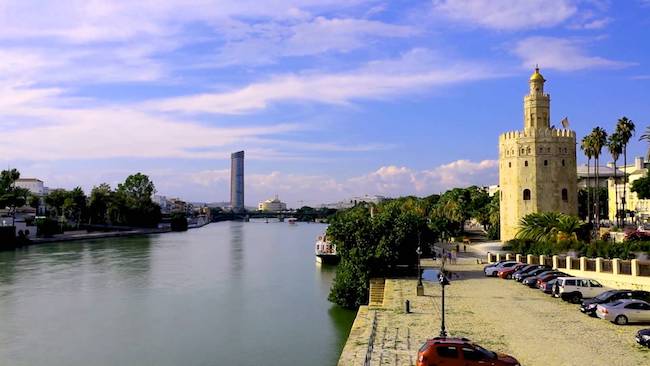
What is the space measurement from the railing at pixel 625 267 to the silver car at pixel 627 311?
961cm

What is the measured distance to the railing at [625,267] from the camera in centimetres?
3450

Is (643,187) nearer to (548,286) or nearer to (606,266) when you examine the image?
(606,266)

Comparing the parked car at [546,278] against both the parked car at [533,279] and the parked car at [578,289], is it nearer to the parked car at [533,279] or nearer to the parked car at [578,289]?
the parked car at [533,279]

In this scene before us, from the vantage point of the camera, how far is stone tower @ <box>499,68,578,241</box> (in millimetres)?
61500

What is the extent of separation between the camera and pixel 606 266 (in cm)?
3625

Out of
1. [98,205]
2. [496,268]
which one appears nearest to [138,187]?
[98,205]

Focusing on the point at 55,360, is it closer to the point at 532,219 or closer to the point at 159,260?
the point at 532,219

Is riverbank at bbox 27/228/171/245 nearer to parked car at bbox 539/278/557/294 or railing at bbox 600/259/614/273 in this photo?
parked car at bbox 539/278/557/294

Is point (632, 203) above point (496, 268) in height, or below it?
above

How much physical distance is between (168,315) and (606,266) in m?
25.2

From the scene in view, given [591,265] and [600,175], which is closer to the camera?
[591,265]

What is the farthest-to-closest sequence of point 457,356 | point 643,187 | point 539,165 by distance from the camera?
point 643,187, point 539,165, point 457,356

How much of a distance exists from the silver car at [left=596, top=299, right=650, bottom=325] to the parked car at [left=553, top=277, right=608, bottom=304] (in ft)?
15.7

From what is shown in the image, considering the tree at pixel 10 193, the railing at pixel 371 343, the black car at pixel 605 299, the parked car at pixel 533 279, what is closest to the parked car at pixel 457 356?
the railing at pixel 371 343
